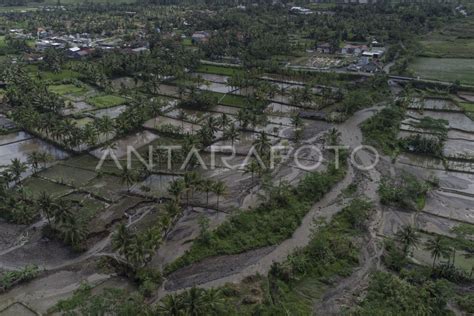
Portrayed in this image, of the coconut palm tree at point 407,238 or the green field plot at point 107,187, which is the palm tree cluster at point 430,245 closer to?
the coconut palm tree at point 407,238

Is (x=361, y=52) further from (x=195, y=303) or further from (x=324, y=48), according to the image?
(x=195, y=303)

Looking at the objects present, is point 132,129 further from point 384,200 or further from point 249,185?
point 384,200

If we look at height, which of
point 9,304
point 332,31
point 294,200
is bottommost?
point 9,304

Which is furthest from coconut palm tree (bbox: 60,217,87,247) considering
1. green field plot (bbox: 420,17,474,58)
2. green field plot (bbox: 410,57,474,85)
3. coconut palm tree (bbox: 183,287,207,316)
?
green field plot (bbox: 420,17,474,58)

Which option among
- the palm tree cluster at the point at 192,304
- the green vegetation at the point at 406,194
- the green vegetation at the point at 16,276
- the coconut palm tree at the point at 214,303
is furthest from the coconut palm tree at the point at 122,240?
the green vegetation at the point at 406,194

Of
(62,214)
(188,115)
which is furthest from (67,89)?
(62,214)

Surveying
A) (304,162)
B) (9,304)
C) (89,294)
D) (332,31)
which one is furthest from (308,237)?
(332,31)

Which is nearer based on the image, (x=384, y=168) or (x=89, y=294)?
(x=89, y=294)
